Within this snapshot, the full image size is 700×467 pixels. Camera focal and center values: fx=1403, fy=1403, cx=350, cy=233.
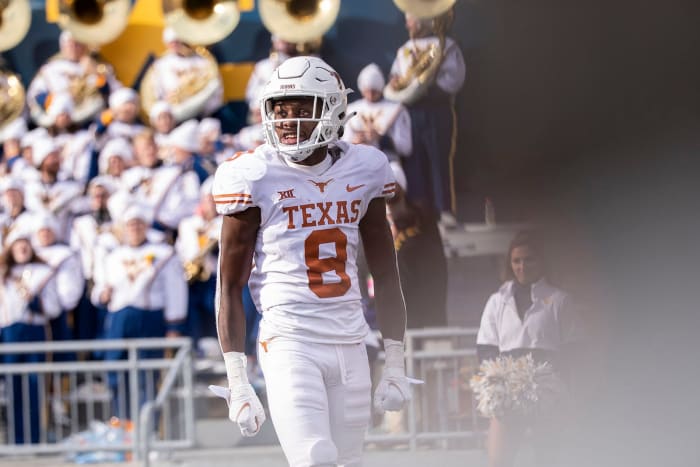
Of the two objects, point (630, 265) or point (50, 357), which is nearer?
point (630, 265)

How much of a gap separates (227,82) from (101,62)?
1010 mm

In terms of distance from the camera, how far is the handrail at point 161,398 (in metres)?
7.20

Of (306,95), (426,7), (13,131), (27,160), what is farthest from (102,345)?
(306,95)

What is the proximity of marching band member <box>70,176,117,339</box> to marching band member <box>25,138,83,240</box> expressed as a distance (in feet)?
0.46

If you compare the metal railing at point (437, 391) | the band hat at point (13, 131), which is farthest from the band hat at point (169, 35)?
the metal railing at point (437, 391)

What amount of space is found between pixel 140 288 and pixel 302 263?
14.5 feet

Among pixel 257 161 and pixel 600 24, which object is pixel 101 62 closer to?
pixel 600 24

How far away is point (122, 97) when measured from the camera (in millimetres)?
9289

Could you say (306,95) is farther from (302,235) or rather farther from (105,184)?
(105,184)

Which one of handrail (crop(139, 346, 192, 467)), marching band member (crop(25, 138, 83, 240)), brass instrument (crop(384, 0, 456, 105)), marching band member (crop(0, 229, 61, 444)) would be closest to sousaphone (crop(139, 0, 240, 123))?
marching band member (crop(25, 138, 83, 240))

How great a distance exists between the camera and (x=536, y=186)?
6258 mm

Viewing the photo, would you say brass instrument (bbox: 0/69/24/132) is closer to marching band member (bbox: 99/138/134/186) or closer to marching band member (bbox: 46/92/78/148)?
marching band member (bbox: 46/92/78/148)

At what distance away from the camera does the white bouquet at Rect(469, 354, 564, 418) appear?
6.20m

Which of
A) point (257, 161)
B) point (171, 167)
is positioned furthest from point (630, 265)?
point (171, 167)
